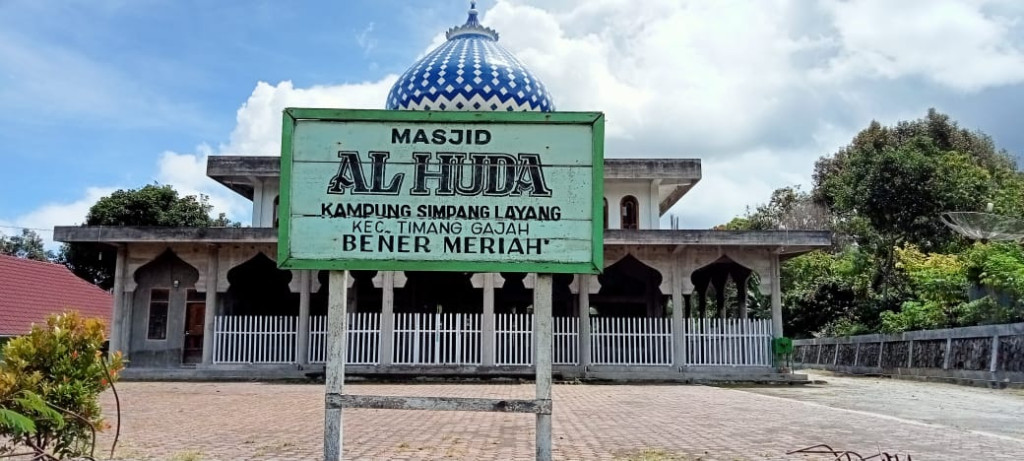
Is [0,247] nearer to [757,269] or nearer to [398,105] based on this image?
[398,105]

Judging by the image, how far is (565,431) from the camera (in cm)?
833

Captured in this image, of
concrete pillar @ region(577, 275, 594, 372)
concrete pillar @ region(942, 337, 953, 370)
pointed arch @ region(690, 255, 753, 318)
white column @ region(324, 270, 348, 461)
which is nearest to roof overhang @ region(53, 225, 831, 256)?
concrete pillar @ region(577, 275, 594, 372)

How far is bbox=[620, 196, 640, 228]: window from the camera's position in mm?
20141

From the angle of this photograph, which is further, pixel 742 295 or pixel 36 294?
pixel 36 294

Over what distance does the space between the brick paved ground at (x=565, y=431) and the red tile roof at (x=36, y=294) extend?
13048 mm

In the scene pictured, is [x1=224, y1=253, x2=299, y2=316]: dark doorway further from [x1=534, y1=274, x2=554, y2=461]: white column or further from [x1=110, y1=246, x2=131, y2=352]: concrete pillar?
[x1=534, y1=274, x2=554, y2=461]: white column

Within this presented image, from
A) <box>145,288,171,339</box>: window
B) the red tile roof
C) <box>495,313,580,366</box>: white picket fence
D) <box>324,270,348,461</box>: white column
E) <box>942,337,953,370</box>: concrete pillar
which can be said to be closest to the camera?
<box>324,270,348,461</box>: white column

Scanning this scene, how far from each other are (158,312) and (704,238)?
12870mm

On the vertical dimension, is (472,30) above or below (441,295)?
above

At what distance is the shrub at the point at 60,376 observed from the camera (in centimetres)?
520

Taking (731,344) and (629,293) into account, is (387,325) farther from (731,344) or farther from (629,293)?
(629,293)

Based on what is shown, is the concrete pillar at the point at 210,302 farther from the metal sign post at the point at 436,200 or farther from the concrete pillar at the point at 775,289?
the metal sign post at the point at 436,200

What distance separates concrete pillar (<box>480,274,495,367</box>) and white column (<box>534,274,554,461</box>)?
1177 cm

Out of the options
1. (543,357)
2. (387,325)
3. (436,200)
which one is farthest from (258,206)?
(543,357)
